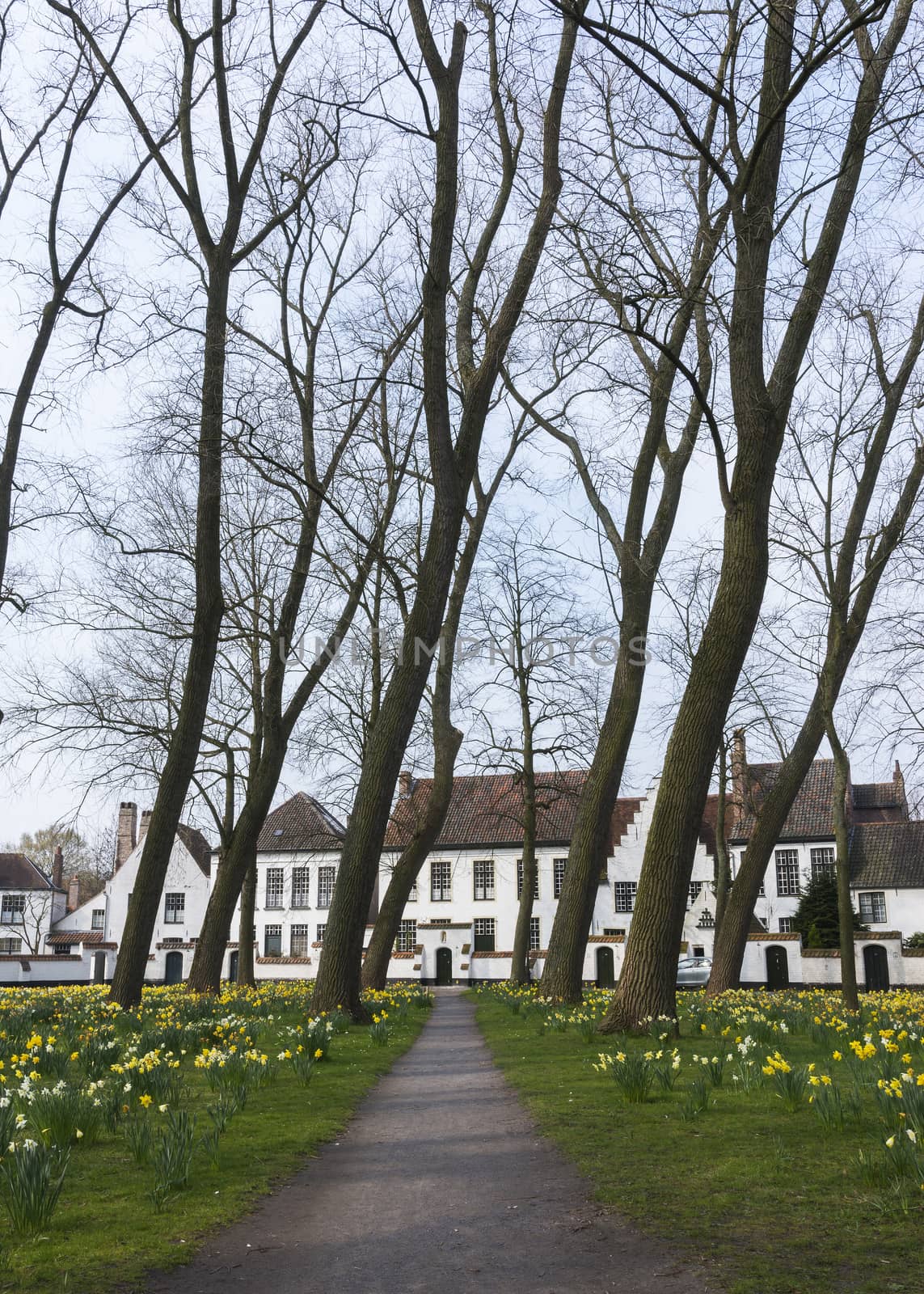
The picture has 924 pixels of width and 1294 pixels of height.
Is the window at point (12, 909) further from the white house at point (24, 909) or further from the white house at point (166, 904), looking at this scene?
the white house at point (166, 904)

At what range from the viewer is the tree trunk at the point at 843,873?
16203 mm

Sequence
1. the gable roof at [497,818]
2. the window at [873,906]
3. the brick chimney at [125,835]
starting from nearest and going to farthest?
the window at [873,906] < the gable roof at [497,818] < the brick chimney at [125,835]

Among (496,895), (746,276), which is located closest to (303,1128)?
(746,276)

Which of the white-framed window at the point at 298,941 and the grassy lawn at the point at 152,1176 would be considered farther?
the white-framed window at the point at 298,941

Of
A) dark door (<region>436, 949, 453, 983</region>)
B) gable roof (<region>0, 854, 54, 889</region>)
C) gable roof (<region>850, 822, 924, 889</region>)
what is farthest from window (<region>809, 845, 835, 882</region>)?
gable roof (<region>0, 854, 54, 889</region>)

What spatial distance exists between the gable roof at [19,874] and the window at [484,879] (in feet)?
95.4

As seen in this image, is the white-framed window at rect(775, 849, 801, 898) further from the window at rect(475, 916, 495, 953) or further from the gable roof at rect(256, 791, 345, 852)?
the gable roof at rect(256, 791, 345, 852)

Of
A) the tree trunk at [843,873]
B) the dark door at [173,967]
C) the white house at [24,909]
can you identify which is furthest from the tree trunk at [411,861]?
the white house at [24,909]

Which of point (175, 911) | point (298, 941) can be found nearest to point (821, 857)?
point (298, 941)

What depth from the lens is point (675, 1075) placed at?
721cm

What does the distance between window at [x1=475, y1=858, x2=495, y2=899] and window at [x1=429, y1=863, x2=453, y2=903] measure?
137 centimetres

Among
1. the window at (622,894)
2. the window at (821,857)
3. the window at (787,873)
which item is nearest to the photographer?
the window at (821,857)

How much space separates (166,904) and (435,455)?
161ft

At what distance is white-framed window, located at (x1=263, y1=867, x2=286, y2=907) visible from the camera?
54688mm
